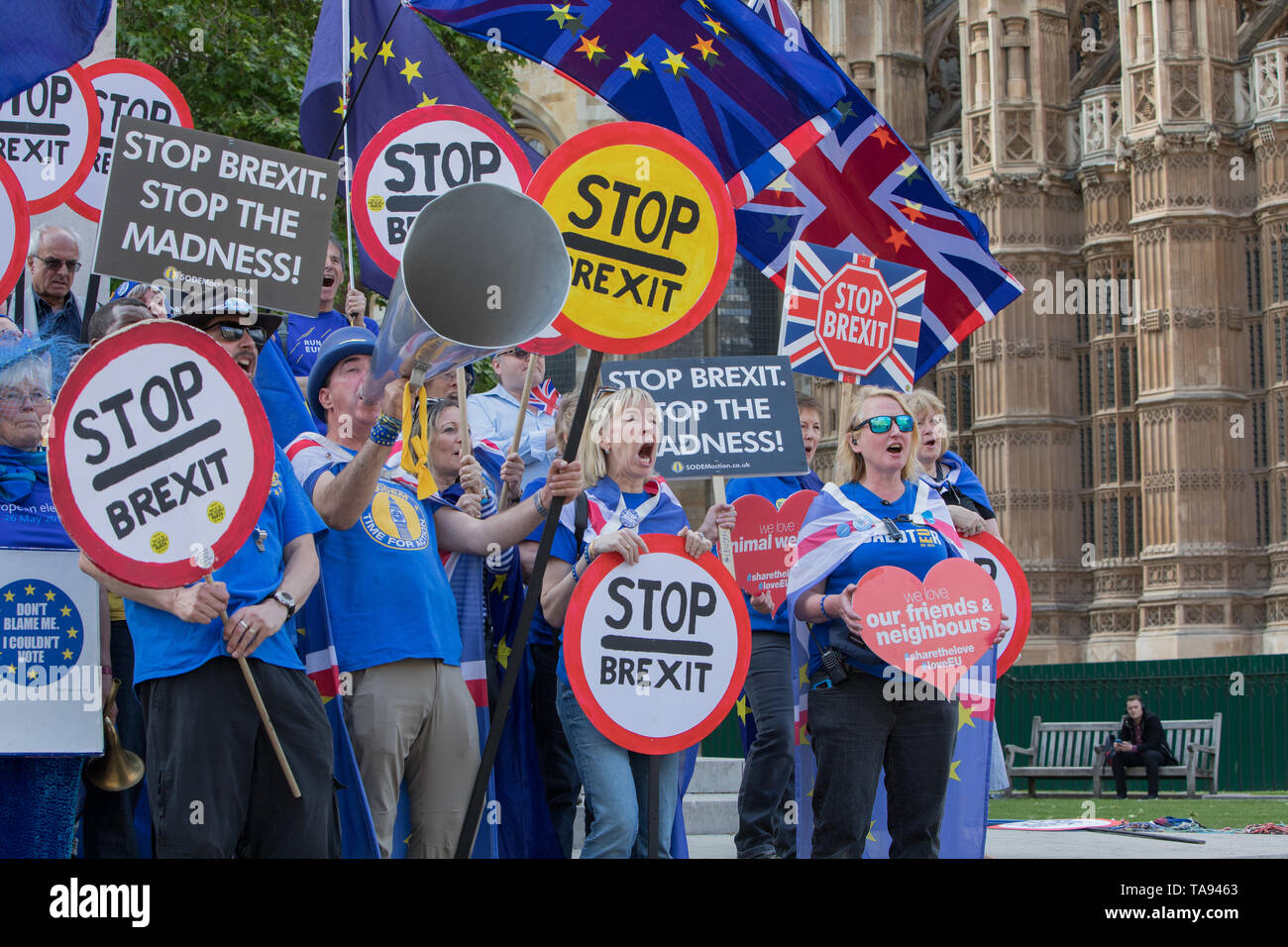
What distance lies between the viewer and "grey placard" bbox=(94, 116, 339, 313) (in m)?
4.84

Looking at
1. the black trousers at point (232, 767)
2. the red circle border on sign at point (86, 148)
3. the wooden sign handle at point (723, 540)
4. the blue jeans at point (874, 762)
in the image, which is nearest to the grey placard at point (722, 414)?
the wooden sign handle at point (723, 540)

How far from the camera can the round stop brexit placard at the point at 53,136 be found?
6098 mm

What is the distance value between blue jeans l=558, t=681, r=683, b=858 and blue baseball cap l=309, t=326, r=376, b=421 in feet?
3.94

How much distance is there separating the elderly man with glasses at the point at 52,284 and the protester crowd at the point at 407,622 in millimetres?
11

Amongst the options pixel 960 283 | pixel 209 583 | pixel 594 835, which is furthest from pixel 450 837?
pixel 960 283

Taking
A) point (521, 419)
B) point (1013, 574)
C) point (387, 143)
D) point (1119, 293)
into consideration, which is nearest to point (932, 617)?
point (1013, 574)

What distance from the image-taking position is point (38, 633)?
4.29 meters

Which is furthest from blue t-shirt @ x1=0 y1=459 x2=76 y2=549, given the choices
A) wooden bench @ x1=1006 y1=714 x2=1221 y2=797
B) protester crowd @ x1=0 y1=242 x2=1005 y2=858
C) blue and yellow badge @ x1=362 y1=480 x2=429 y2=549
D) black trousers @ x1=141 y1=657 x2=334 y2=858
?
wooden bench @ x1=1006 y1=714 x2=1221 y2=797

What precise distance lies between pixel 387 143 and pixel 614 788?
8.66 ft

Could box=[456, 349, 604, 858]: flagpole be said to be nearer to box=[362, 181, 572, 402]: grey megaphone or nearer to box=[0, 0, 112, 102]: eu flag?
box=[362, 181, 572, 402]: grey megaphone

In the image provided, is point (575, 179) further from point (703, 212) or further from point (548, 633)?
point (548, 633)

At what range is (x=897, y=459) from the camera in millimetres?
5453

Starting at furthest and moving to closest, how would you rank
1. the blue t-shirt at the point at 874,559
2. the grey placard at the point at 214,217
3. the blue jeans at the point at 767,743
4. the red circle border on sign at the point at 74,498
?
the blue jeans at the point at 767,743 < the blue t-shirt at the point at 874,559 < the grey placard at the point at 214,217 < the red circle border on sign at the point at 74,498

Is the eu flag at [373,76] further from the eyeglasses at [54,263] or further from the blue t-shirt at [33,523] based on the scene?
the blue t-shirt at [33,523]
